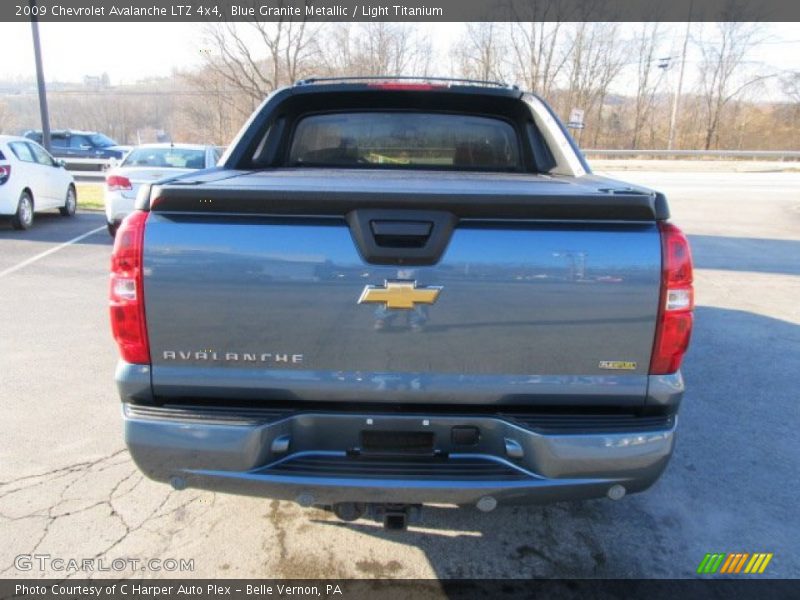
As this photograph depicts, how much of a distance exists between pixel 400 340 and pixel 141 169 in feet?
29.8

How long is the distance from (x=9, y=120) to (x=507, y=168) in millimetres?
67539

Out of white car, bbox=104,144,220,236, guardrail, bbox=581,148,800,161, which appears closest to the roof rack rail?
white car, bbox=104,144,220,236

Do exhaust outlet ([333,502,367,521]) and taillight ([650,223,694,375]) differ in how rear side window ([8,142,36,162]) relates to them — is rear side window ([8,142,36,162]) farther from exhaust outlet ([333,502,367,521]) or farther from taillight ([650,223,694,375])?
taillight ([650,223,694,375])

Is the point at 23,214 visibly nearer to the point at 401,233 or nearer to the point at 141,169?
the point at 141,169

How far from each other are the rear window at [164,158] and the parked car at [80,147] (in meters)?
→ 16.8

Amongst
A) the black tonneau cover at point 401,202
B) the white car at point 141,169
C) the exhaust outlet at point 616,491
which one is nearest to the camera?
the black tonneau cover at point 401,202

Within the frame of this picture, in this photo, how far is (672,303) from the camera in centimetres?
199

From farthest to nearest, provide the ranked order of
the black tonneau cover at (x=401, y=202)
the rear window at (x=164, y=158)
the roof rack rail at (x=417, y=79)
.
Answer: the rear window at (x=164, y=158) < the roof rack rail at (x=417, y=79) < the black tonneau cover at (x=401, y=202)

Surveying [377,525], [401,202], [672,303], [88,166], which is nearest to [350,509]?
[377,525]

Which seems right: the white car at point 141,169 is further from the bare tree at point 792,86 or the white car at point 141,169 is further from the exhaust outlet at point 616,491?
the bare tree at point 792,86

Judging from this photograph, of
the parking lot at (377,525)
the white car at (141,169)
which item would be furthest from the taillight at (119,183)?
the parking lot at (377,525)

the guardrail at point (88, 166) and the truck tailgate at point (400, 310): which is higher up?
the truck tailgate at point (400, 310)

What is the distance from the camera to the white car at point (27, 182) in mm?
10297

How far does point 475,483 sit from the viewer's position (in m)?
2.01
